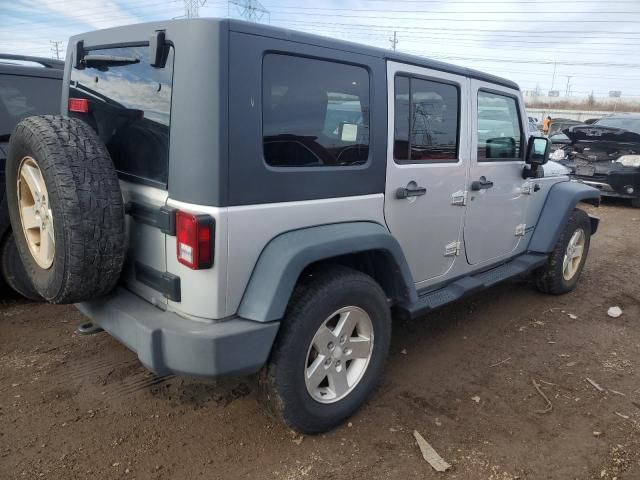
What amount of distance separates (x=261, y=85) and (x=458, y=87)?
1708 mm

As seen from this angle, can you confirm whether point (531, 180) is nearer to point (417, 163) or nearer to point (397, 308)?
point (417, 163)

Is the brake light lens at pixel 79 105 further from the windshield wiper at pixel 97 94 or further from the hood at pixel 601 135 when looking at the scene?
the hood at pixel 601 135

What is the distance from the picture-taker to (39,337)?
3.58 meters

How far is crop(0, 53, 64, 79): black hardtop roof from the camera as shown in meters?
3.99

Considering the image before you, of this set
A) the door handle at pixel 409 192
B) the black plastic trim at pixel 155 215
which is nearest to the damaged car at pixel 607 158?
the door handle at pixel 409 192

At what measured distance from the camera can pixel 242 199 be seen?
2.15 m

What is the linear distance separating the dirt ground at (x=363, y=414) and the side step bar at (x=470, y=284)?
481mm

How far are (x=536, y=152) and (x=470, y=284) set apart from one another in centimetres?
134

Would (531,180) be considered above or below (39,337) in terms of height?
above

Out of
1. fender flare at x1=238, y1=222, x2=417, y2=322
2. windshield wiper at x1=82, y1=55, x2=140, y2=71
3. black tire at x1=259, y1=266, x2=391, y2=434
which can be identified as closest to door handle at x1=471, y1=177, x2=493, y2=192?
black tire at x1=259, y1=266, x2=391, y2=434

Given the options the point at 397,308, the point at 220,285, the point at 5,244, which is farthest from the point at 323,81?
the point at 5,244

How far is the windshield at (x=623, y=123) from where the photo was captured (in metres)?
10.2

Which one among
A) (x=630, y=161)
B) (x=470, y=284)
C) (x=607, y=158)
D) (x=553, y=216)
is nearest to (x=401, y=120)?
(x=470, y=284)

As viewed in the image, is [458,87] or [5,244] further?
[5,244]
